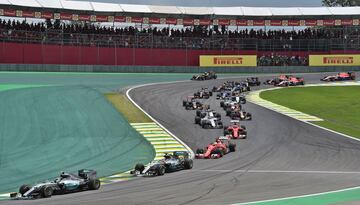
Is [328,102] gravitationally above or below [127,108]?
below

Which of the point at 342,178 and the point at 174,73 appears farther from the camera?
the point at 174,73

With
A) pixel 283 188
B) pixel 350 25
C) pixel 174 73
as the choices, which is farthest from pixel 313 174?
pixel 350 25

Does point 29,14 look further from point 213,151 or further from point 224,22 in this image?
point 213,151

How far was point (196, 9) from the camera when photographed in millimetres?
85500

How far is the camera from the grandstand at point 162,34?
66.4 meters

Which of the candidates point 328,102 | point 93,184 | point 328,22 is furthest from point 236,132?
point 328,22

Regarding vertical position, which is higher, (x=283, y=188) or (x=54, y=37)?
(x=54, y=37)

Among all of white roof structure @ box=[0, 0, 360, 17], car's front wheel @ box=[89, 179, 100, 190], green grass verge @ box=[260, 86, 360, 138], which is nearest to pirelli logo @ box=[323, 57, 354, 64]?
white roof structure @ box=[0, 0, 360, 17]

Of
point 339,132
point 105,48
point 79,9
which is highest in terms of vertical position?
point 79,9

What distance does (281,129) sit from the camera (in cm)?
3700

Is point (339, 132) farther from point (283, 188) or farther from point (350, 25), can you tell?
point (350, 25)

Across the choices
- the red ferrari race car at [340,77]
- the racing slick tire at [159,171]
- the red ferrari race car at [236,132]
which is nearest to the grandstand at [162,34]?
the red ferrari race car at [340,77]

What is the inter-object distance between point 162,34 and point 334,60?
77.0ft

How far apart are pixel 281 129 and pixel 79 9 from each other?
4775 cm
